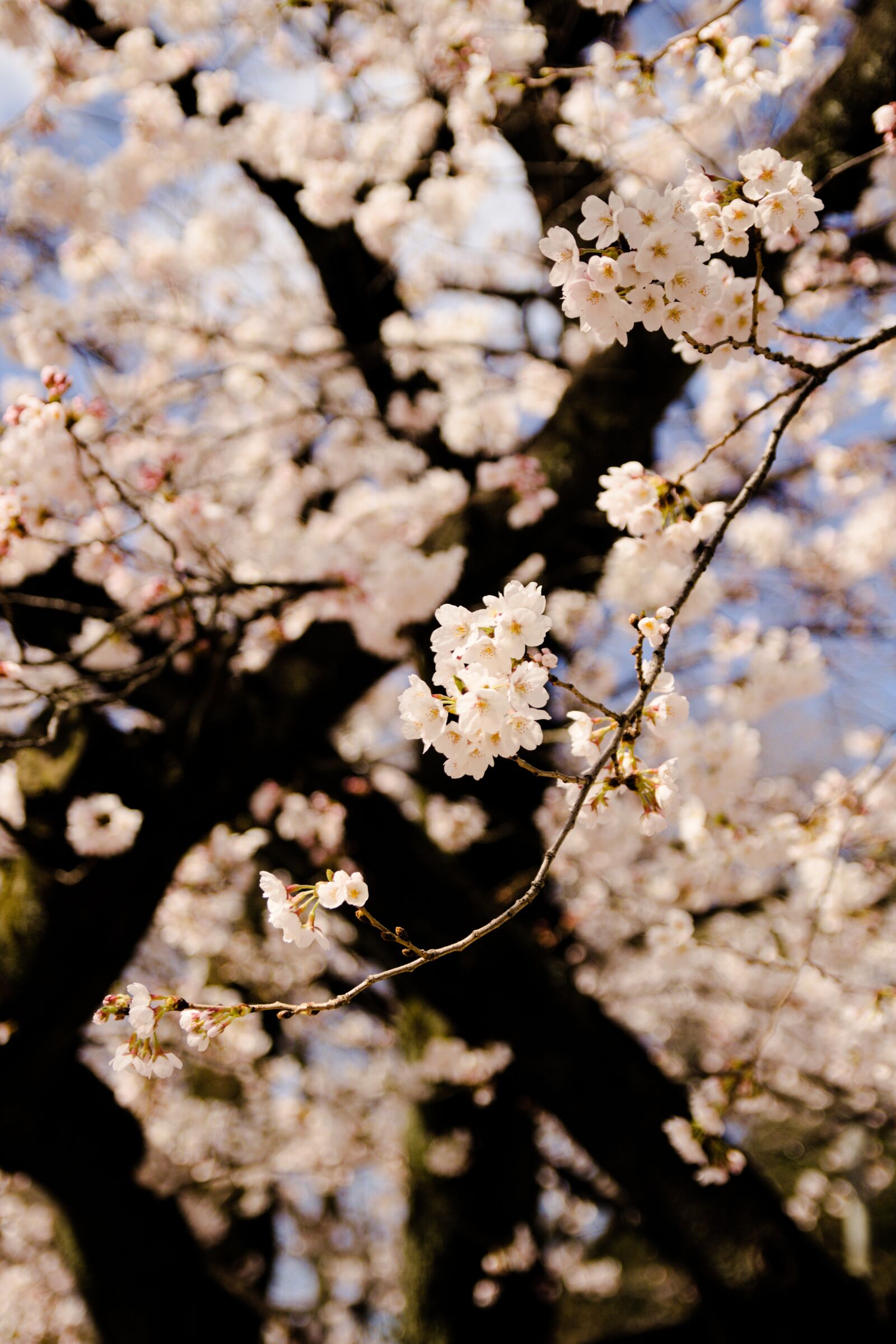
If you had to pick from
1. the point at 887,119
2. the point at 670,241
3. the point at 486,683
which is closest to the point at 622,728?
the point at 486,683

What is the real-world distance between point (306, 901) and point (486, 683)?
0.45m

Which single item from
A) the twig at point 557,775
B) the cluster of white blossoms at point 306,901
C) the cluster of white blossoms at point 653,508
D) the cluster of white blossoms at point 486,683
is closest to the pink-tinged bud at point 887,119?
the cluster of white blossoms at point 653,508

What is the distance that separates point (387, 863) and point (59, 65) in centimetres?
443

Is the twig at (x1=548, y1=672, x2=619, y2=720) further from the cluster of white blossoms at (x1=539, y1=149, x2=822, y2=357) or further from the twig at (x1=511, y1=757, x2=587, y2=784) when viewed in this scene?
the cluster of white blossoms at (x1=539, y1=149, x2=822, y2=357)

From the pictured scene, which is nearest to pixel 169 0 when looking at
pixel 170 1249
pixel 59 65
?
pixel 59 65

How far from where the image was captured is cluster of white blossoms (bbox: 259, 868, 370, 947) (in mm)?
1143

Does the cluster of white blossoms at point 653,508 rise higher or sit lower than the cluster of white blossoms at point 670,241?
lower

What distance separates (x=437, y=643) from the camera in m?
1.10

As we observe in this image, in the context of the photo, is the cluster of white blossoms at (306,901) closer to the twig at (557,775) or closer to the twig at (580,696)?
the twig at (557,775)

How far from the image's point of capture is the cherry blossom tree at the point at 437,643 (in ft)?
5.14

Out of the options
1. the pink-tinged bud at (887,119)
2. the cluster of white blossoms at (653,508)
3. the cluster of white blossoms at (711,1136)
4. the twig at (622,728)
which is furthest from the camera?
the cluster of white blossoms at (711,1136)

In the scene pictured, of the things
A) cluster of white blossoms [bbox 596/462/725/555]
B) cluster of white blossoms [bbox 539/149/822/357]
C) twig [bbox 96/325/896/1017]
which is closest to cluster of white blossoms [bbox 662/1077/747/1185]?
twig [bbox 96/325/896/1017]

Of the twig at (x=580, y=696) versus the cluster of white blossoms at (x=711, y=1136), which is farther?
the cluster of white blossoms at (x=711, y=1136)

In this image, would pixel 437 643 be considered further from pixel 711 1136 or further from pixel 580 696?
pixel 711 1136
